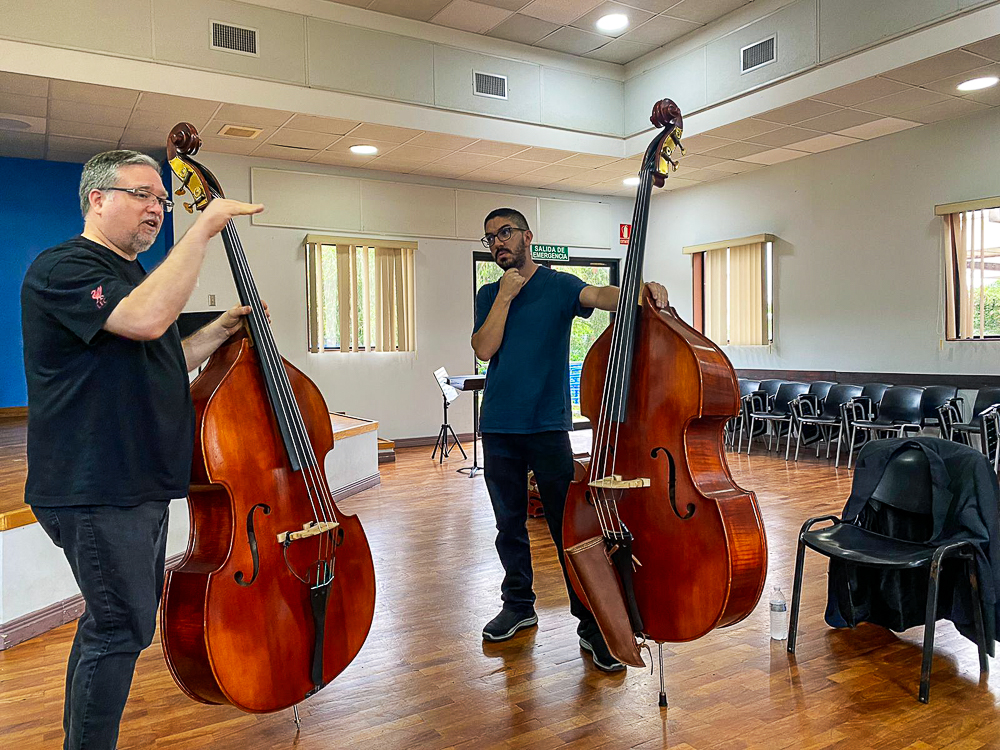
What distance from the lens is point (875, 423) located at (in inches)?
261

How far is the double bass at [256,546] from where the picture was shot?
178 centimetres

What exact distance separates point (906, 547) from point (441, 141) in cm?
575

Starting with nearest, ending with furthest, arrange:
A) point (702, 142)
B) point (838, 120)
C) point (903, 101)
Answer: point (903, 101) → point (838, 120) → point (702, 142)

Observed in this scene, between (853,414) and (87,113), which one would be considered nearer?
(87,113)

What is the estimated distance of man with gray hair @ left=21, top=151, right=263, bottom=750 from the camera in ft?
5.28

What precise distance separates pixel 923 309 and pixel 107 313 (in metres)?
7.33

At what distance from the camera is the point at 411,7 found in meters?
6.50

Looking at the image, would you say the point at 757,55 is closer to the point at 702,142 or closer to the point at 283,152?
the point at 702,142

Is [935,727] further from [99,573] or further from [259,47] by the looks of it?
[259,47]

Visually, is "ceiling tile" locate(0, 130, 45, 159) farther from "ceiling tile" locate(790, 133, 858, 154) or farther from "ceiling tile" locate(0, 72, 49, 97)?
"ceiling tile" locate(790, 133, 858, 154)

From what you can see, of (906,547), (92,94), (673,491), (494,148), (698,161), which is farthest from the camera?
(698,161)

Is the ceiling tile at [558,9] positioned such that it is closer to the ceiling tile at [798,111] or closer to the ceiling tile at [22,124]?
the ceiling tile at [798,111]

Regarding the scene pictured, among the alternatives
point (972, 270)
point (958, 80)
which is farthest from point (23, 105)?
point (972, 270)

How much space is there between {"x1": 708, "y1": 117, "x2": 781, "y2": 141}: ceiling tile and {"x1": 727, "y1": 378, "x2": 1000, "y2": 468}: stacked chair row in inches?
97.3
